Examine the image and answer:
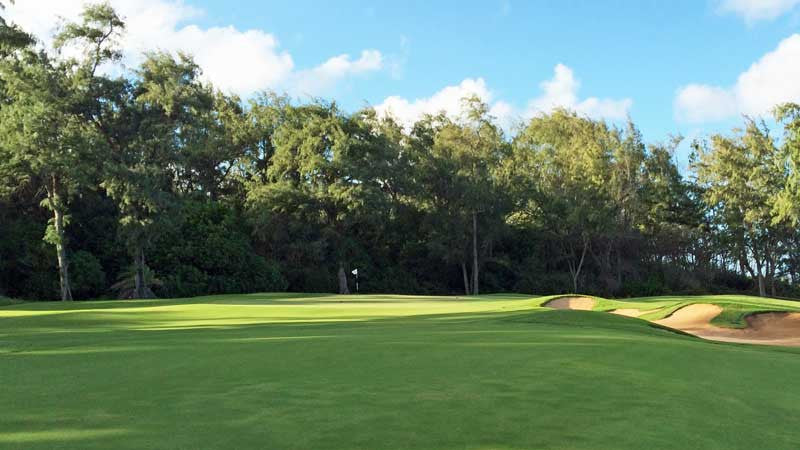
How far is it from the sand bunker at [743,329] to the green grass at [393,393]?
1021 centimetres

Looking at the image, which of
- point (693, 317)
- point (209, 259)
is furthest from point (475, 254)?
point (693, 317)

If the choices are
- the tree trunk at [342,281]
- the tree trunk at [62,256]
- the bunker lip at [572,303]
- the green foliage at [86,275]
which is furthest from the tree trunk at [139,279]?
the bunker lip at [572,303]

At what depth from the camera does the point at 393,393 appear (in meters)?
5.12

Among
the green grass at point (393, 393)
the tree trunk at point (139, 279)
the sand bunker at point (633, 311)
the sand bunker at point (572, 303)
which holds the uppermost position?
the tree trunk at point (139, 279)

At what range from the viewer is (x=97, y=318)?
1468 centimetres

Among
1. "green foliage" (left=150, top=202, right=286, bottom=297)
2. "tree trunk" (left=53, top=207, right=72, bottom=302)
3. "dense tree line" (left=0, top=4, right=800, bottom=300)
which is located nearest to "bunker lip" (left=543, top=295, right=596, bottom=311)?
"dense tree line" (left=0, top=4, right=800, bottom=300)

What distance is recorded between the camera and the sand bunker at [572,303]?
22484 mm

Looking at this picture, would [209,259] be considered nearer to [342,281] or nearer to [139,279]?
[139,279]

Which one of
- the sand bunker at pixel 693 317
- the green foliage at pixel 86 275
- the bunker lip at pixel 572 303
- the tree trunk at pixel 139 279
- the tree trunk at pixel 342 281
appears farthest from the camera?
the tree trunk at pixel 342 281

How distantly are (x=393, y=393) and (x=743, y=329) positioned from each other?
17.2m

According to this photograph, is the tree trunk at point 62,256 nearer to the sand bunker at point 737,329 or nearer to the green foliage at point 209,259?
the green foliage at point 209,259

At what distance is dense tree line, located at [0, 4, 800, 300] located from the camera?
34250 millimetres

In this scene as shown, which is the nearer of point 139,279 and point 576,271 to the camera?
point 139,279

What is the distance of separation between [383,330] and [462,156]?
40079 millimetres
